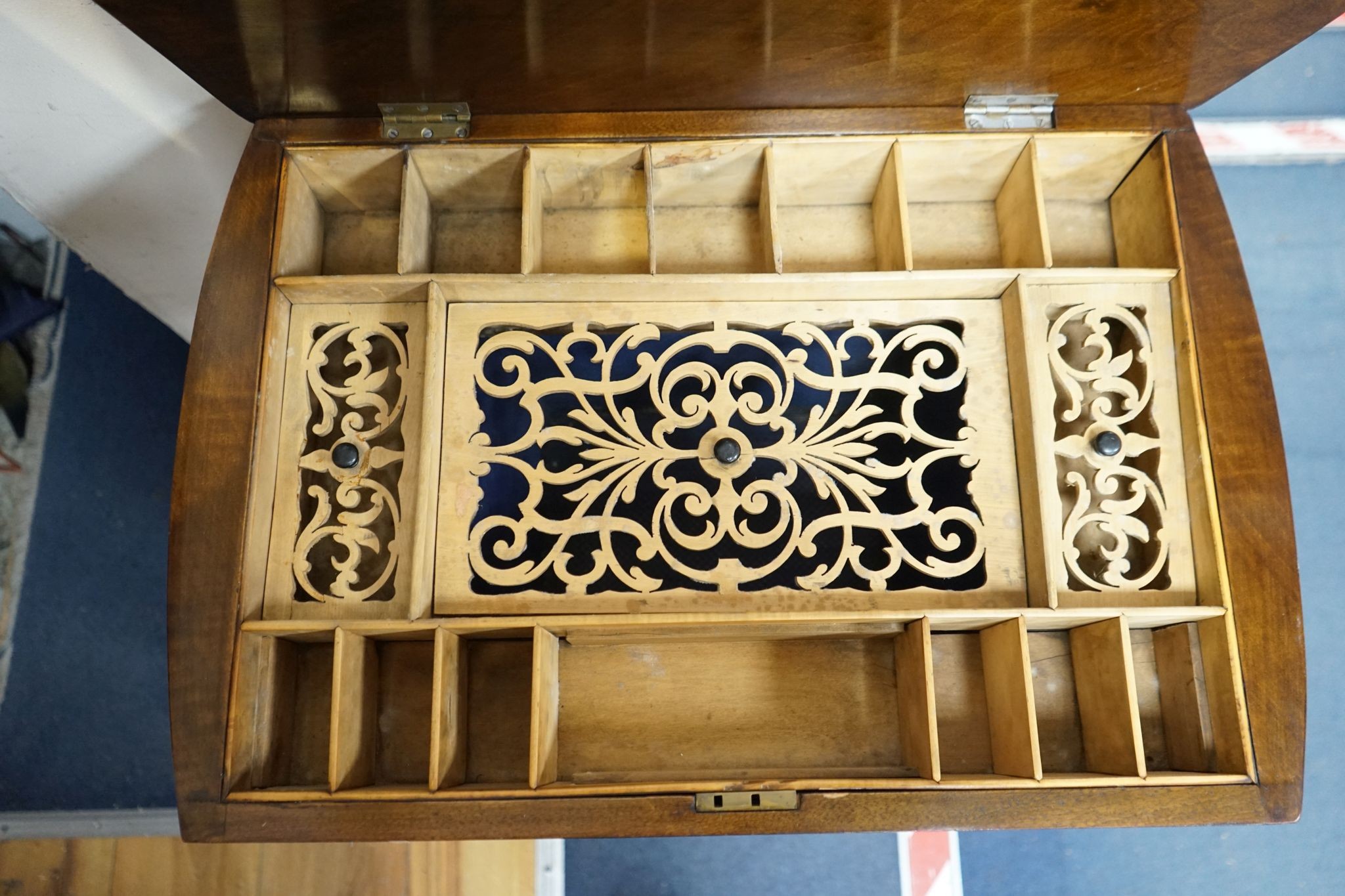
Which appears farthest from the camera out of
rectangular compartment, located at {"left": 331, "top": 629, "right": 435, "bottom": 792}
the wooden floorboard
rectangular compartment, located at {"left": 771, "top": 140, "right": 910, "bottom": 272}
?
the wooden floorboard

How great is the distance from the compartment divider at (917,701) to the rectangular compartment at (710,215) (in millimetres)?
541

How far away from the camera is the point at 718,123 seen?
4.03ft

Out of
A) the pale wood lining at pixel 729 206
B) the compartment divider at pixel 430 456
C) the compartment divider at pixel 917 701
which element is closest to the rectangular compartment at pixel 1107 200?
the pale wood lining at pixel 729 206

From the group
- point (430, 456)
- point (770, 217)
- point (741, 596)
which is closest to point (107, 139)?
point (430, 456)

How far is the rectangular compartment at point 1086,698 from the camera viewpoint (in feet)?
3.58

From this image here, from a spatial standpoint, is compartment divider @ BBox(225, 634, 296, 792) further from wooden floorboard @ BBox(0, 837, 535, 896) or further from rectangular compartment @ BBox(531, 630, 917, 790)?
wooden floorboard @ BBox(0, 837, 535, 896)

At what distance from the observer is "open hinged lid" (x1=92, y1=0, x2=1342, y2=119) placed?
1.04 metres

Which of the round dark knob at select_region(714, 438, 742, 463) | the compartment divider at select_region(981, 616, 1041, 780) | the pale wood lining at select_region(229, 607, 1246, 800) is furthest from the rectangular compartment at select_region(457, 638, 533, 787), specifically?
the compartment divider at select_region(981, 616, 1041, 780)

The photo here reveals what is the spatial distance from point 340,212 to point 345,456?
41 cm

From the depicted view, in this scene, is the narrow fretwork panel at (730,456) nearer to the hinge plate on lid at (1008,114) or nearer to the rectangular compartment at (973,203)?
the rectangular compartment at (973,203)

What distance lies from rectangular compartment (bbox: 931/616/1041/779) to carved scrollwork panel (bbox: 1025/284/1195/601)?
12 cm

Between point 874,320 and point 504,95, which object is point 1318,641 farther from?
point 504,95

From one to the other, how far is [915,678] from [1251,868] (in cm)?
95

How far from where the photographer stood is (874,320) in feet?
4.09
